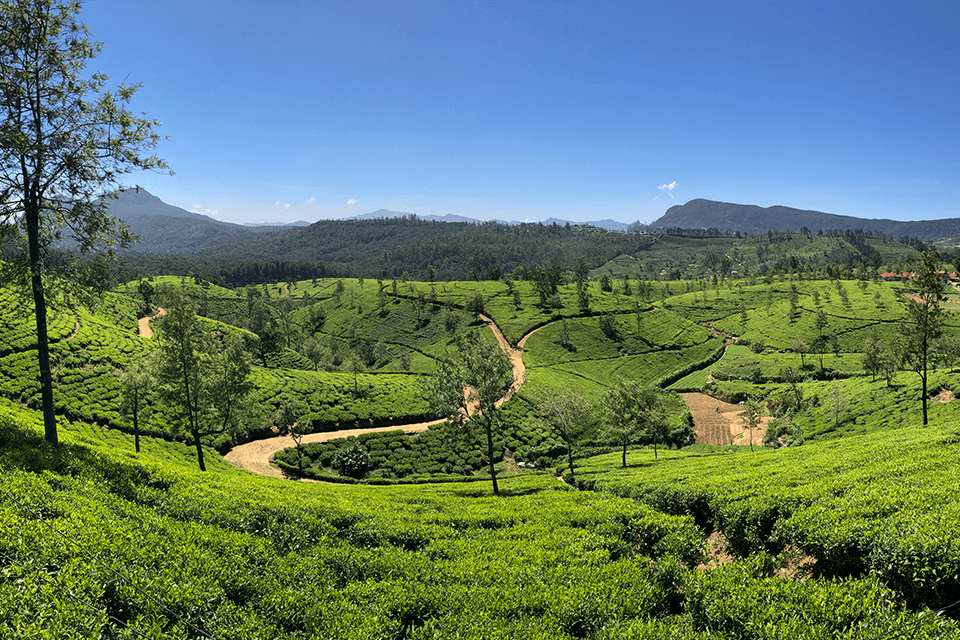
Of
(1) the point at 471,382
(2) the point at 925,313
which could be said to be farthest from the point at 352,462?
(2) the point at 925,313

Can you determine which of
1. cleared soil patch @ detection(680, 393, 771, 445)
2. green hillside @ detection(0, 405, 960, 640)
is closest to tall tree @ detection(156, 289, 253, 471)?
green hillside @ detection(0, 405, 960, 640)

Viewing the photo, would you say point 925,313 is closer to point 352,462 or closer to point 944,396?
point 944,396

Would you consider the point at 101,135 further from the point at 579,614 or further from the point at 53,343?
the point at 53,343

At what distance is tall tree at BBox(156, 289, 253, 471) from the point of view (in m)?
31.9

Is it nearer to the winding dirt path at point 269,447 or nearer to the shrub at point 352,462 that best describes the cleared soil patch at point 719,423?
the winding dirt path at point 269,447

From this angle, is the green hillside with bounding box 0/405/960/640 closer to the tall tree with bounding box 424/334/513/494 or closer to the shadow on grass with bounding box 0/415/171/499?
the shadow on grass with bounding box 0/415/171/499

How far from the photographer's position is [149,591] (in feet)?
29.5

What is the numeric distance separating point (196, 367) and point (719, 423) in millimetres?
79084

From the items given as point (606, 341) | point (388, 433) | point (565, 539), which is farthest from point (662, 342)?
point (565, 539)

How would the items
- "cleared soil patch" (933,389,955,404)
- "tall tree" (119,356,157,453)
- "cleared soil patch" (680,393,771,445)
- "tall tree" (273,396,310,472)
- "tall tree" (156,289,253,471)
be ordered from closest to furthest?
"tall tree" (156,289,253,471) < "tall tree" (119,356,157,453) < "tall tree" (273,396,310,472) < "cleared soil patch" (933,389,955,404) < "cleared soil patch" (680,393,771,445)

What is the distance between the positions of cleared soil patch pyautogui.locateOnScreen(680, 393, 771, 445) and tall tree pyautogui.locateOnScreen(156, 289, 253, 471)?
6632cm

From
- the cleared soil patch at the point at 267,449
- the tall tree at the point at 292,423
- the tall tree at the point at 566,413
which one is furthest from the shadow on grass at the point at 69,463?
the tall tree at the point at 566,413

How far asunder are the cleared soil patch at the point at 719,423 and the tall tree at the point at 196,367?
2611 inches

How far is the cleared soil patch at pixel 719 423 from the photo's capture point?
65.5m
